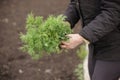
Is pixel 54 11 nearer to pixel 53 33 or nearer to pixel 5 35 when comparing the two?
pixel 5 35

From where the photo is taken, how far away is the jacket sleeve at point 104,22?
9.01ft

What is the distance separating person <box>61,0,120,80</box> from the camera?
2.78 meters

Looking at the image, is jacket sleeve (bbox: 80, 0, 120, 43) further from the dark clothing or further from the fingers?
the dark clothing

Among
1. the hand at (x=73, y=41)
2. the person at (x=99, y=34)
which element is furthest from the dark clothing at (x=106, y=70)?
the hand at (x=73, y=41)

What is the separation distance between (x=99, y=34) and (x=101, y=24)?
0.07m

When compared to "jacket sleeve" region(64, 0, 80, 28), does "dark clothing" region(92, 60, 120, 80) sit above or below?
below

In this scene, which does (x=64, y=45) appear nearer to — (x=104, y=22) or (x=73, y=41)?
(x=73, y=41)

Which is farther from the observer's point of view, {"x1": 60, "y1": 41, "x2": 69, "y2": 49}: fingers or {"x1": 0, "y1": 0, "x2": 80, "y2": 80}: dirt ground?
{"x1": 0, "y1": 0, "x2": 80, "y2": 80}: dirt ground

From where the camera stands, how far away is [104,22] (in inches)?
109

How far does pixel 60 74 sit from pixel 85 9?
220 cm

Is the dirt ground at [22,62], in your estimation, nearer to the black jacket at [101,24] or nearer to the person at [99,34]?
the person at [99,34]

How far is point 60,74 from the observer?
16.6ft

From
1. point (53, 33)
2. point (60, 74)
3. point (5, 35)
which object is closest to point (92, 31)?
point (53, 33)

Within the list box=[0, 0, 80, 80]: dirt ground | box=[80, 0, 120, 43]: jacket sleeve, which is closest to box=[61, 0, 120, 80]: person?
box=[80, 0, 120, 43]: jacket sleeve
